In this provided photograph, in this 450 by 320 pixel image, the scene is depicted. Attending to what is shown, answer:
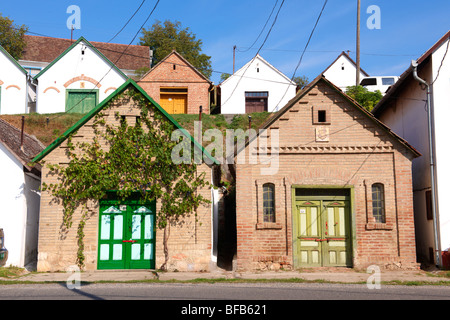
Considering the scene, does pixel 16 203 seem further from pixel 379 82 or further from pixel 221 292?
pixel 379 82

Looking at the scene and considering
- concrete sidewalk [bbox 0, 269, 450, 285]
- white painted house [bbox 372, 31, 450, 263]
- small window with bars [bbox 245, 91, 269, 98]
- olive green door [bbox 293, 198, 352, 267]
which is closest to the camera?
concrete sidewalk [bbox 0, 269, 450, 285]

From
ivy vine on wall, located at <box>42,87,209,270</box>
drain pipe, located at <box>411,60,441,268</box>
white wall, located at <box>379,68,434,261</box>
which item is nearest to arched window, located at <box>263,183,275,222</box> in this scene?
ivy vine on wall, located at <box>42,87,209,270</box>

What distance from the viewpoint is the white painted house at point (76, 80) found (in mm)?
30203

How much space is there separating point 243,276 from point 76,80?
70.3 ft

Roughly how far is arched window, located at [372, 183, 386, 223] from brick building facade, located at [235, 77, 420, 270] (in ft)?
0.11

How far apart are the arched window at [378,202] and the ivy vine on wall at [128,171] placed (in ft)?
18.3

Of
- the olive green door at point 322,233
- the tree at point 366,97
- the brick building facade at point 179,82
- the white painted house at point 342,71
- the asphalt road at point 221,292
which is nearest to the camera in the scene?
the asphalt road at point 221,292

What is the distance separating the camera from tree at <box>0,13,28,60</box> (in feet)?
125

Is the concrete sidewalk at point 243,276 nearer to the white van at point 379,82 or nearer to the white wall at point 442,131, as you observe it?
the white wall at point 442,131

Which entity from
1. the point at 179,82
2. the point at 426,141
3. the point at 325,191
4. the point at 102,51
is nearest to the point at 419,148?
the point at 426,141

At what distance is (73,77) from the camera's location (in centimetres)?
3038

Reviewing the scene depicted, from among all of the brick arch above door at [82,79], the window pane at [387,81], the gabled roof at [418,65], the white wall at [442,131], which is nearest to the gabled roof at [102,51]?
the brick arch above door at [82,79]

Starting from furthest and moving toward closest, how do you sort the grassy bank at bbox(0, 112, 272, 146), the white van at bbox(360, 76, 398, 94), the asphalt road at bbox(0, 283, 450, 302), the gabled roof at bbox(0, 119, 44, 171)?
the white van at bbox(360, 76, 398, 94)
the grassy bank at bbox(0, 112, 272, 146)
the gabled roof at bbox(0, 119, 44, 171)
the asphalt road at bbox(0, 283, 450, 302)

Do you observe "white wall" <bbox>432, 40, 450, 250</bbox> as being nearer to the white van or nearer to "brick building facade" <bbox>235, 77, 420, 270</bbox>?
"brick building facade" <bbox>235, 77, 420, 270</bbox>
